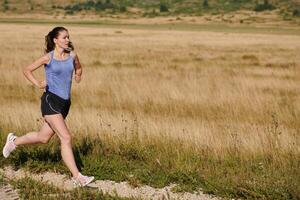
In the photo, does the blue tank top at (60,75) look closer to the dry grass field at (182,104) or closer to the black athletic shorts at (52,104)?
the black athletic shorts at (52,104)

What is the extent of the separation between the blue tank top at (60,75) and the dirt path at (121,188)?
115 centimetres

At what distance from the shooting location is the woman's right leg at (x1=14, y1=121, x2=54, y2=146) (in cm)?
728

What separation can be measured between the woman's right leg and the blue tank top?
0.58m

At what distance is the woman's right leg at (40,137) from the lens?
7.28 meters

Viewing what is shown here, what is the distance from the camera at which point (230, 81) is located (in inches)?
795

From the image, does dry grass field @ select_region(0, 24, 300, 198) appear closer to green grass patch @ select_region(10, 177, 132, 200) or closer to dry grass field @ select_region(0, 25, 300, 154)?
dry grass field @ select_region(0, 25, 300, 154)

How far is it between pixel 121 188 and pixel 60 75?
64.4 inches

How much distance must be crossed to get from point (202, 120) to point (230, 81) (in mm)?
7569

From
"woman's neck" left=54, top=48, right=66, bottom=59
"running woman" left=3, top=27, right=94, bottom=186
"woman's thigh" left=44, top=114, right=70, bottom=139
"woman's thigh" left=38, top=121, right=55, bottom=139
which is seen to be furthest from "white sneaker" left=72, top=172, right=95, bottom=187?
Answer: "woman's neck" left=54, top=48, right=66, bottom=59

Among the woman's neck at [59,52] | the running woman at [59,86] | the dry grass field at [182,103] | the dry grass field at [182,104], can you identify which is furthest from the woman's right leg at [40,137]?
the dry grass field at [182,103]

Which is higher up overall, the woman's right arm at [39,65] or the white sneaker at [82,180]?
the woman's right arm at [39,65]

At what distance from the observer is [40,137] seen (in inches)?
290

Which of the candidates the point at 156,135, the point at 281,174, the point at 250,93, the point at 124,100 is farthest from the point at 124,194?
the point at 250,93

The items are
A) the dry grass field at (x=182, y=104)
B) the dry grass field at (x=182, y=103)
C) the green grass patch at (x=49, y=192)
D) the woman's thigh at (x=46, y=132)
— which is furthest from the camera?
the dry grass field at (x=182, y=103)
